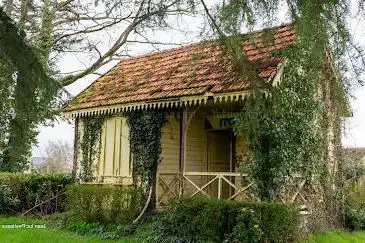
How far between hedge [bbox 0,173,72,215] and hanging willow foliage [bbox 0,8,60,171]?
37.3 feet

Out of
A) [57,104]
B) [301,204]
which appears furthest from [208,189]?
[57,104]

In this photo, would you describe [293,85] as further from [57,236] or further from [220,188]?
[57,236]

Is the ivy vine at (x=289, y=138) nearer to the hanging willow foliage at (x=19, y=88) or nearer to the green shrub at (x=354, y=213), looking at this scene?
the green shrub at (x=354, y=213)

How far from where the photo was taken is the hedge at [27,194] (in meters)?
16.2

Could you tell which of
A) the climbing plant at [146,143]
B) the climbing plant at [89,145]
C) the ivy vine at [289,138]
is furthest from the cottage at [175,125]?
the ivy vine at [289,138]

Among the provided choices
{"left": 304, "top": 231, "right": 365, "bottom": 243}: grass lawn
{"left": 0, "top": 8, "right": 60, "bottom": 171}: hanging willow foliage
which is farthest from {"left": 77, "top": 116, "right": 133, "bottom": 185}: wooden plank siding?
{"left": 0, "top": 8, "right": 60, "bottom": 171}: hanging willow foliage

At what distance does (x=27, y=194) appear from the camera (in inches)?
650

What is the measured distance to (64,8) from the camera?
1839cm

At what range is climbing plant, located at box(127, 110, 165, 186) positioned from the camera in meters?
14.2

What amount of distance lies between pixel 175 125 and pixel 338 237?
18.7 ft

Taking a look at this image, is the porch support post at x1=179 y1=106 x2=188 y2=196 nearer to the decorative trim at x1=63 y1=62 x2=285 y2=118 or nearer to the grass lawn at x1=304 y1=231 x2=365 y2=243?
the decorative trim at x1=63 y1=62 x2=285 y2=118

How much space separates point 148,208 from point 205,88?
405 cm

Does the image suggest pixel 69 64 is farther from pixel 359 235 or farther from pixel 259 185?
pixel 359 235

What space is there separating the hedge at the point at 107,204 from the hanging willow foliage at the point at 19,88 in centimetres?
771
